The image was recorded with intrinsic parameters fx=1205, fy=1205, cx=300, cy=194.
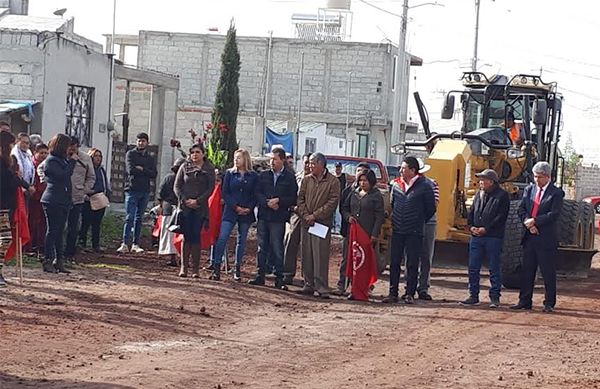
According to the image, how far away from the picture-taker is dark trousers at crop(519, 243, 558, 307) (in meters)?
15.6

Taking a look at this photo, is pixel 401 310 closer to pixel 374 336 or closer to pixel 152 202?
pixel 374 336

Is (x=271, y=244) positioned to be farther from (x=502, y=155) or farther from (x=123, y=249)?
(x=502, y=155)

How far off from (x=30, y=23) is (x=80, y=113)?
224 cm

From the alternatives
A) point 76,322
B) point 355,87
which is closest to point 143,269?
point 76,322

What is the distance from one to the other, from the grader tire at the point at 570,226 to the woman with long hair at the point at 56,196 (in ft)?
27.0

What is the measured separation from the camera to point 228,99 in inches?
1566

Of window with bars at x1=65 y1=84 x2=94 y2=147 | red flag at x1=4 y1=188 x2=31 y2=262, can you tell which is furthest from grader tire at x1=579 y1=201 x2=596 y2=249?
window with bars at x1=65 y1=84 x2=94 y2=147

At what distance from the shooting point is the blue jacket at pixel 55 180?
607 inches

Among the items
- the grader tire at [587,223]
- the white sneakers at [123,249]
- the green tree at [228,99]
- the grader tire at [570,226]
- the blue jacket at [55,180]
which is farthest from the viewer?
the green tree at [228,99]

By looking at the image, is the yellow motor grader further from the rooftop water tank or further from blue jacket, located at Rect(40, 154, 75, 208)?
the rooftop water tank

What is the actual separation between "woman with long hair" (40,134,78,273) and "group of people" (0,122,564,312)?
13 millimetres

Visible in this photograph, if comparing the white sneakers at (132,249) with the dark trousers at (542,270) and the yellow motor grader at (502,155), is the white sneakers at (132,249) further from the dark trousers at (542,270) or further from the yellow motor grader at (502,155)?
the dark trousers at (542,270)

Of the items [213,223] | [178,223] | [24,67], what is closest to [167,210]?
[213,223]

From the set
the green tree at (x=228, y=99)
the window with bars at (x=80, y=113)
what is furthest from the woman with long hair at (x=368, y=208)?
the green tree at (x=228, y=99)
